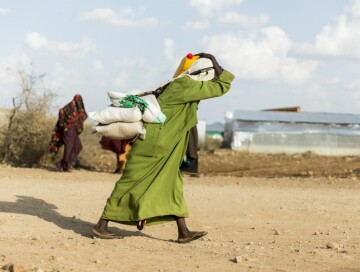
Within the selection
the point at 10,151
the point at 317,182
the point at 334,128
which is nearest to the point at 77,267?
the point at 317,182

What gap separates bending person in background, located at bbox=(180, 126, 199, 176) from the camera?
16078mm

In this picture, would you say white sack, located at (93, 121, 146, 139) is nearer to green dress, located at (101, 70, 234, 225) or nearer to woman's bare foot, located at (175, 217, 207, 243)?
green dress, located at (101, 70, 234, 225)

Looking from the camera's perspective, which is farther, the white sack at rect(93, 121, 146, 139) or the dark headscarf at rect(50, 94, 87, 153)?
the dark headscarf at rect(50, 94, 87, 153)

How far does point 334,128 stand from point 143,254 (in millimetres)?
30436

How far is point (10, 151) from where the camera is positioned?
19.2 metres

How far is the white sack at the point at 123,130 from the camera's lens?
7648mm

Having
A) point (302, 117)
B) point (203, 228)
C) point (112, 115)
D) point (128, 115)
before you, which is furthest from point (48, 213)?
point (302, 117)

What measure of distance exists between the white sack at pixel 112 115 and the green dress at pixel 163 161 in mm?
197

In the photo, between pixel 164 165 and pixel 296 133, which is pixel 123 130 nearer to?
pixel 164 165

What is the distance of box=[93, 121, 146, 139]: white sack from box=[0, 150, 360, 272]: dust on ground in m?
1.00

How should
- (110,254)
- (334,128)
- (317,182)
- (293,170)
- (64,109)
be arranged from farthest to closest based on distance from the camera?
(334,128) < (293,170) < (64,109) < (317,182) < (110,254)

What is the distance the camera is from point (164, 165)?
7.77 m

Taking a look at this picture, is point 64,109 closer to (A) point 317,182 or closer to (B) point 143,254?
(A) point 317,182

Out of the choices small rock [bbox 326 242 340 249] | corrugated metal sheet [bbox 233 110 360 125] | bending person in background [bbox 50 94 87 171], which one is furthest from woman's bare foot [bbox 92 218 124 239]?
corrugated metal sheet [bbox 233 110 360 125]
